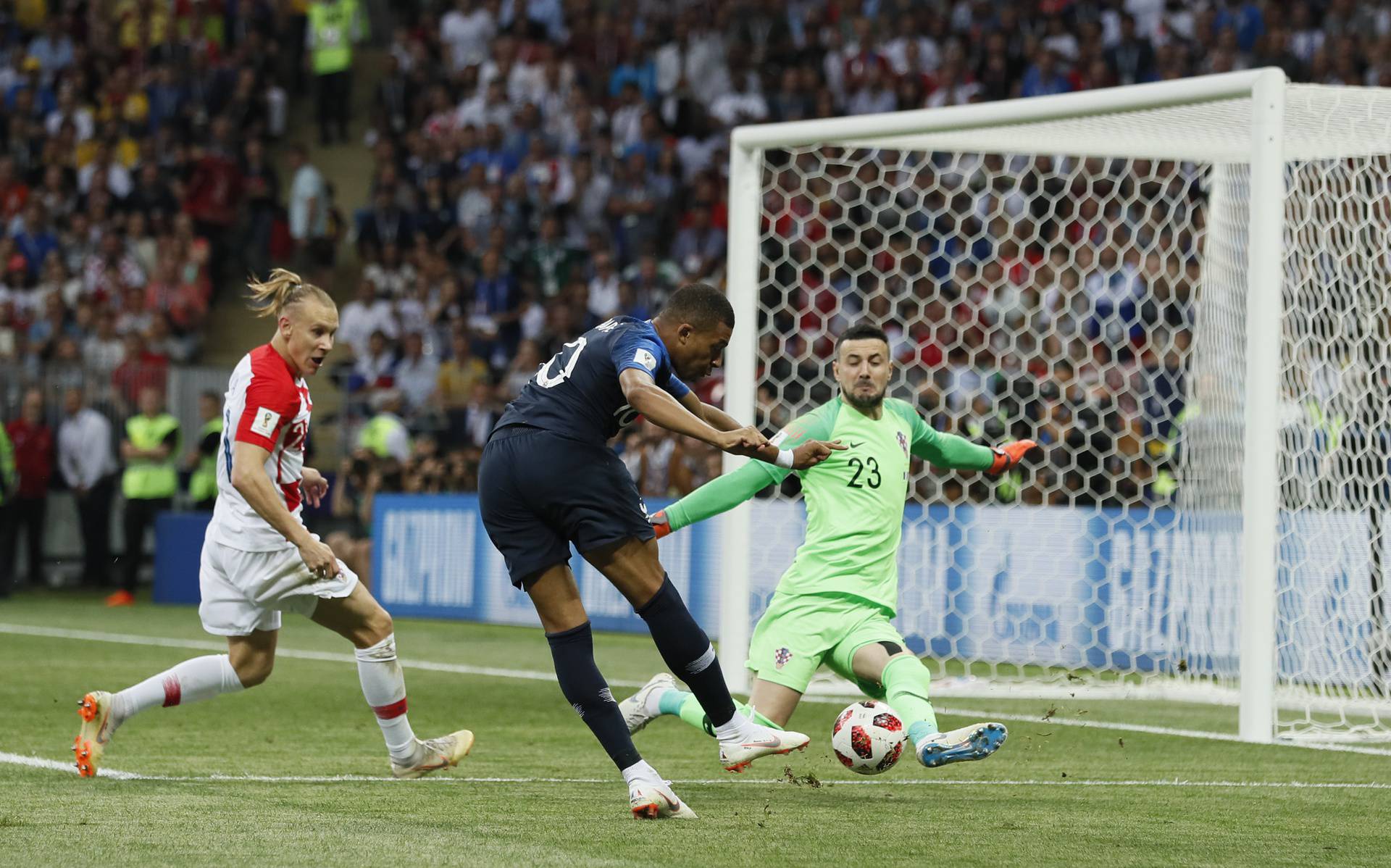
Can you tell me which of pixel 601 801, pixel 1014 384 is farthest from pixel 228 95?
pixel 601 801

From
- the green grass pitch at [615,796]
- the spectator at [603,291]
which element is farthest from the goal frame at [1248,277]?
the spectator at [603,291]

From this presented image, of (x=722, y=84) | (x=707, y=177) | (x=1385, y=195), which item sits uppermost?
(x=722, y=84)

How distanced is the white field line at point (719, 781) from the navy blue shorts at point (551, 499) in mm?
1211

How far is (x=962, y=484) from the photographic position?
489 inches

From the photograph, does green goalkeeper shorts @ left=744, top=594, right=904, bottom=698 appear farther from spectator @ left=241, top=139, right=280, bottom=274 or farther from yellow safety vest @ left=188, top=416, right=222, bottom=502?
spectator @ left=241, top=139, right=280, bottom=274

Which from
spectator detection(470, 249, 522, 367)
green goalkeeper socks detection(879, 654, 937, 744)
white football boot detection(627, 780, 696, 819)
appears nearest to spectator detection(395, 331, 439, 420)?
spectator detection(470, 249, 522, 367)

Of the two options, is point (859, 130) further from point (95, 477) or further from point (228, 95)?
point (228, 95)

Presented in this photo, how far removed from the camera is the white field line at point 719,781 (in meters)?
6.66

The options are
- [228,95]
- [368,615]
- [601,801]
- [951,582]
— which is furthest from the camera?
[228,95]

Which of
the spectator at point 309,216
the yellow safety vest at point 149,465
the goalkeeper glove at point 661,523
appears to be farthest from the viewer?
the spectator at point 309,216

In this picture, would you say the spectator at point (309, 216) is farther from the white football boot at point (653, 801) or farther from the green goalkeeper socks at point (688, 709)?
the white football boot at point (653, 801)

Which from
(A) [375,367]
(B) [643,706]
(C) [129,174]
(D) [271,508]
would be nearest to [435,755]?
(B) [643,706]

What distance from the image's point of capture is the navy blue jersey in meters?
5.85

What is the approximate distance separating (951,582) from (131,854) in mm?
7683
